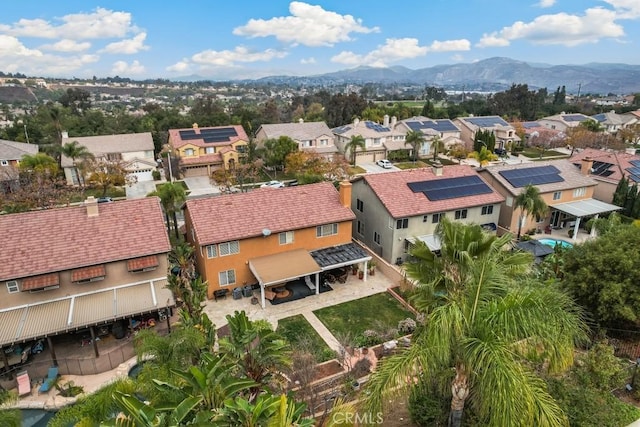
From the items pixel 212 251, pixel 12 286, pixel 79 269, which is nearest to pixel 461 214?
pixel 212 251

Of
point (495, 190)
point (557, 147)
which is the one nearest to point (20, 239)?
point (495, 190)

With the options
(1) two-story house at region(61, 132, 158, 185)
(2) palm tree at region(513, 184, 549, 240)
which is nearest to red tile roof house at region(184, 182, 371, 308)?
(2) palm tree at region(513, 184, 549, 240)

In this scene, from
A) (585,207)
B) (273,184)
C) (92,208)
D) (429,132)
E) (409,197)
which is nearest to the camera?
(92,208)

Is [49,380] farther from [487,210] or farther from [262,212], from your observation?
[487,210]

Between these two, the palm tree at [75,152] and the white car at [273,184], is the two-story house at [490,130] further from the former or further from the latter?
the palm tree at [75,152]

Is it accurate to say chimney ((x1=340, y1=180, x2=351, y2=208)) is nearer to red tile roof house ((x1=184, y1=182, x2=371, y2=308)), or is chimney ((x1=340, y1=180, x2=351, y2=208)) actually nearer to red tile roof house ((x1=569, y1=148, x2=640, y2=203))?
red tile roof house ((x1=184, y1=182, x2=371, y2=308))

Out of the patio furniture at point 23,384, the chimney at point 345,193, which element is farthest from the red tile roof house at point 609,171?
the patio furniture at point 23,384
